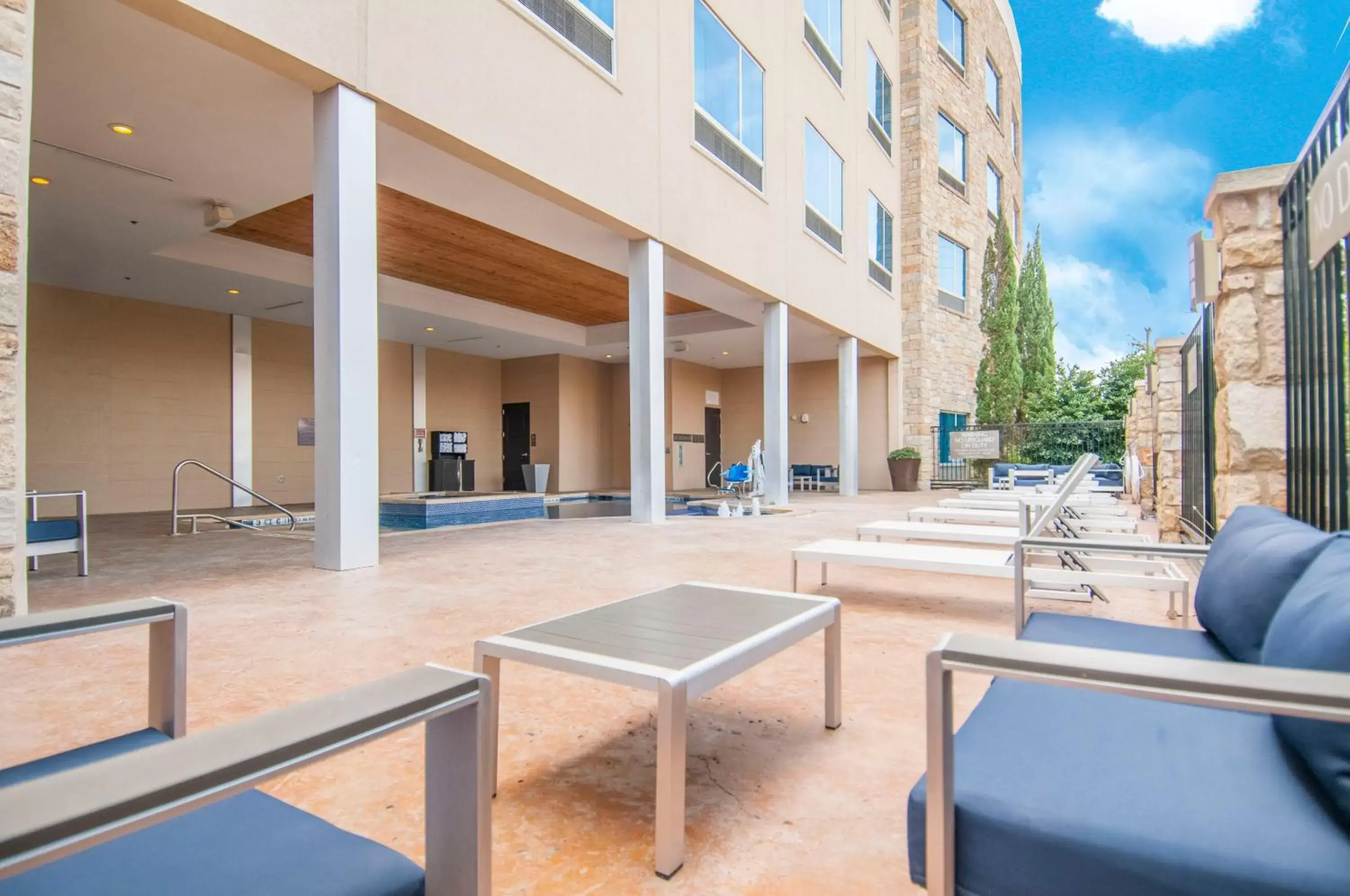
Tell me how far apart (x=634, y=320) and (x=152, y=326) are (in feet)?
24.9

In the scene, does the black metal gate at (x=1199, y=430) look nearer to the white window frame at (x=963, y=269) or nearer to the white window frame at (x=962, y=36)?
the white window frame at (x=963, y=269)

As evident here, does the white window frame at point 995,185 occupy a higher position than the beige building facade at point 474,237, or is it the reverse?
the white window frame at point 995,185

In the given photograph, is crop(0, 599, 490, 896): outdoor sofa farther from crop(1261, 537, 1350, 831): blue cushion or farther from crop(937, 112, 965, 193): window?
crop(937, 112, 965, 193): window

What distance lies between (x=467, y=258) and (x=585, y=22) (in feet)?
11.9

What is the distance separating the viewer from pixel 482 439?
16.1 meters

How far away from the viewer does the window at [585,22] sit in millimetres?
6598

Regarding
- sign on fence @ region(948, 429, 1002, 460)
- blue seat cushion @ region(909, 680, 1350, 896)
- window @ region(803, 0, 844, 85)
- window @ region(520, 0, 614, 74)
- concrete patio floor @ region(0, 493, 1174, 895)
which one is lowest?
concrete patio floor @ region(0, 493, 1174, 895)

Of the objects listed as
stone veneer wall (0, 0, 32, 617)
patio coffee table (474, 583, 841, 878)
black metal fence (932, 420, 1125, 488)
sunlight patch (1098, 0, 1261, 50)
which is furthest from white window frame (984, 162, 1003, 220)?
sunlight patch (1098, 0, 1261, 50)

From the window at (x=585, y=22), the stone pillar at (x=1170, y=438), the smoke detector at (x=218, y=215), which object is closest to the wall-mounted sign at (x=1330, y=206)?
the stone pillar at (x=1170, y=438)

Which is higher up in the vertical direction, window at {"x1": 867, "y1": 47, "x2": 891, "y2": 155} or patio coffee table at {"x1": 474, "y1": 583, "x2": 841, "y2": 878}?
window at {"x1": 867, "y1": 47, "x2": 891, "y2": 155}

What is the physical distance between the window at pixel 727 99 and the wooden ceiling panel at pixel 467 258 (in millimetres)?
A: 2347

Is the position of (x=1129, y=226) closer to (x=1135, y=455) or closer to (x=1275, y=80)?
(x=1275, y=80)

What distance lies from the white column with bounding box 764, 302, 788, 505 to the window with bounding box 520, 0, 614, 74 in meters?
4.71

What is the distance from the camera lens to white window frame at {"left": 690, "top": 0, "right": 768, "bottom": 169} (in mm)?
8984
